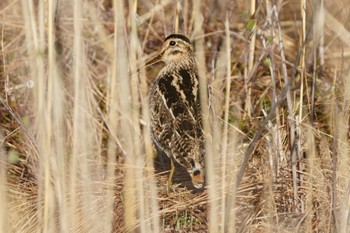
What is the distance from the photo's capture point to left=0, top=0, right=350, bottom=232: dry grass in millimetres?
4238

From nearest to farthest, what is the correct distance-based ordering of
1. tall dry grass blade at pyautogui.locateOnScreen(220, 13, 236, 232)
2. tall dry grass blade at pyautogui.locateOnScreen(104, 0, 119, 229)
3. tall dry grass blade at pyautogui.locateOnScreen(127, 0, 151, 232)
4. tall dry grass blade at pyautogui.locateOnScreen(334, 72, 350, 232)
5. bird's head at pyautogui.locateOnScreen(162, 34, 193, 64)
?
tall dry grass blade at pyautogui.locateOnScreen(220, 13, 236, 232) → tall dry grass blade at pyautogui.locateOnScreen(334, 72, 350, 232) → tall dry grass blade at pyautogui.locateOnScreen(127, 0, 151, 232) → tall dry grass blade at pyautogui.locateOnScreen(104, 0, 119, 229) → bird's head at pyautogui.locateOnScreen(162, 34, 193, 64)

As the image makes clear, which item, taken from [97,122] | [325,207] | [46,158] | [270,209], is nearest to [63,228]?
[46,158]

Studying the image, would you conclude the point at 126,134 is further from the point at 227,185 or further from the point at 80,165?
the point at 227,185

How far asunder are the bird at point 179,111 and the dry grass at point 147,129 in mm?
105

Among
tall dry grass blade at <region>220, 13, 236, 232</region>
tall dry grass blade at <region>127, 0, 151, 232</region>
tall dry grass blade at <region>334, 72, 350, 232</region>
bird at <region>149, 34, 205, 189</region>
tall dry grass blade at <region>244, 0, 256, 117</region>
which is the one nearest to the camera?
tall dry grass blade at <region>220, 13, 236, 232</region>

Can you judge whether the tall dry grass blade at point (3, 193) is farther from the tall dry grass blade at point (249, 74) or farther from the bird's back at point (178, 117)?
the tall dry grass blade at point (249, 74)

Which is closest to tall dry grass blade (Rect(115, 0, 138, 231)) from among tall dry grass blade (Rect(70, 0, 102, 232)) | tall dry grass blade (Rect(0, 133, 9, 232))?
tall dry grass blade (Rect(70, 0, 102, 232))

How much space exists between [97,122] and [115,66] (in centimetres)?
78

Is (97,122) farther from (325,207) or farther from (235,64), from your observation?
(325,207)

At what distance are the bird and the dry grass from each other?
105 mm

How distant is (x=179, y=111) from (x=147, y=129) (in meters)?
0.23

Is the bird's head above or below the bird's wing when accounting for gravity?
above

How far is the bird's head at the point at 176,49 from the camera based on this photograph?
559cm

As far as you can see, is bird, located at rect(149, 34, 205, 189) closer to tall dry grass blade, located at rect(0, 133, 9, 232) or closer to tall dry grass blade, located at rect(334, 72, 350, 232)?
tall dry grass blade, located at rect(334, 72, 350, 232)
